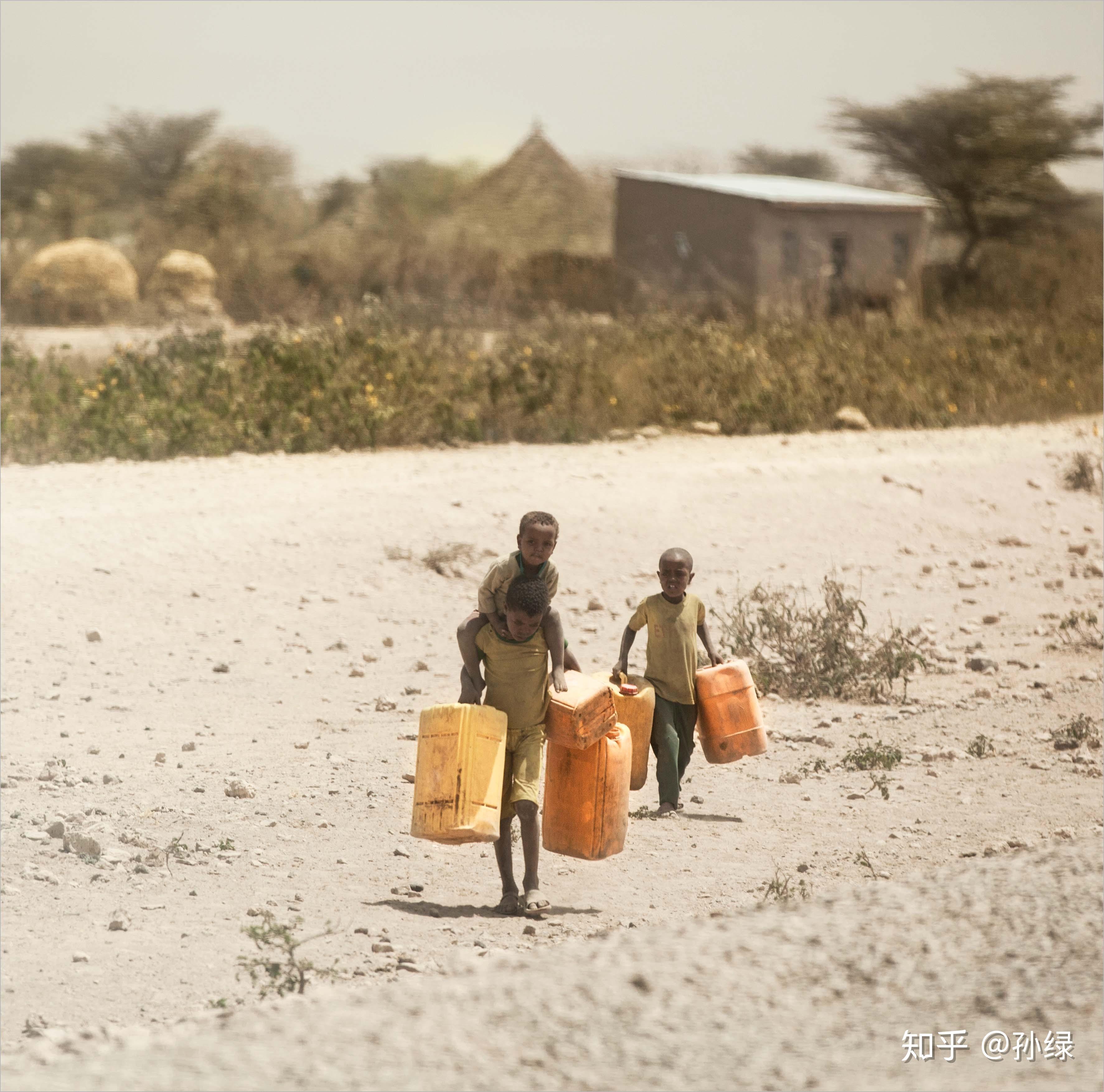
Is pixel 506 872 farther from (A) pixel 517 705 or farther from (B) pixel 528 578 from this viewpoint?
(B) pixel 528 578

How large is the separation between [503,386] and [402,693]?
18.0 feet

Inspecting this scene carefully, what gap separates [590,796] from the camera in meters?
→ 4.07

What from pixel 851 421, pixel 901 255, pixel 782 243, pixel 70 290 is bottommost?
pixel 851 421

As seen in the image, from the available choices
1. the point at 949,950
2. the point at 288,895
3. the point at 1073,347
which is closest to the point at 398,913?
the point at 288,895

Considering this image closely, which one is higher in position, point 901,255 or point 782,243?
point 901,255

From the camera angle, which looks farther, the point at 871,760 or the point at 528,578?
the point at 871,760

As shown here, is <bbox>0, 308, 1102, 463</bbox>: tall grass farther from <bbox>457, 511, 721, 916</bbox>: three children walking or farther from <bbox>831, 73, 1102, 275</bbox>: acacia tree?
<bbox>831, 73, 1102, 275</bbox>: acacia tree

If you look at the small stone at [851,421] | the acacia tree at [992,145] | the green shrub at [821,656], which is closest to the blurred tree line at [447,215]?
the acacia tree at [992,145]

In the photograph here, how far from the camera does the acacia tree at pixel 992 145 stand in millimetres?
26844

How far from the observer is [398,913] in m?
3.97

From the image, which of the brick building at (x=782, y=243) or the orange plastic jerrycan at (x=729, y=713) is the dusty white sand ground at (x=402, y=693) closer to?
the orange plastic jerrycan at (x=729, y=713)

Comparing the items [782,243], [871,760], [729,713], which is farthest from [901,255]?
[729,713]

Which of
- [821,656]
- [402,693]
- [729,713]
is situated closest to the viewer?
[729,713]

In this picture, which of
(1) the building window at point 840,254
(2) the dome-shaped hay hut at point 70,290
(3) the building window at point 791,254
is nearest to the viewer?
(3) the building window at point 791,254
